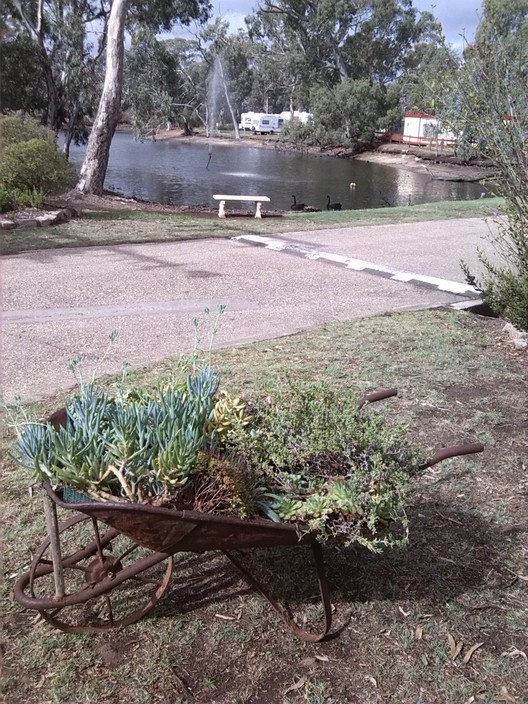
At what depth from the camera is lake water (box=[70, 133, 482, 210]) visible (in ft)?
88.6

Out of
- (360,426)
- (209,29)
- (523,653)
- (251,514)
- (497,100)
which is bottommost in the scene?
(523,653)

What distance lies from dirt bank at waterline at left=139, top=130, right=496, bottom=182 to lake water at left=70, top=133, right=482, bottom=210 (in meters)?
1.53

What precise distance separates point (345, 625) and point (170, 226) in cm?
1126

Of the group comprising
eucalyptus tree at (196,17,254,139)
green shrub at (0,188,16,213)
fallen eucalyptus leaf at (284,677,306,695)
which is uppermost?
eucalyptus tree at (196,17,254,139)

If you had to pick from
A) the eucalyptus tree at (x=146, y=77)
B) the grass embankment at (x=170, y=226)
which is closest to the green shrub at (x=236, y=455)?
the grass embankment at (x=170, y=226)

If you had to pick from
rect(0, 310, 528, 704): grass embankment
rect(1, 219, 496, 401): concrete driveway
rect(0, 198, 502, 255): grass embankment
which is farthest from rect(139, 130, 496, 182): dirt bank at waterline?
rect(0, 310, 528, 704): grass embankment

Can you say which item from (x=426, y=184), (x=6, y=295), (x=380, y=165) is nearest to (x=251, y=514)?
(x=6, y=295)

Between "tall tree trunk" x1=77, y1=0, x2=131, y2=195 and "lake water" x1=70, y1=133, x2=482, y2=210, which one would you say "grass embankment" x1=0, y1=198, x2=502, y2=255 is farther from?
"lake water" x1=70, y1=133, x2=482, y2=210

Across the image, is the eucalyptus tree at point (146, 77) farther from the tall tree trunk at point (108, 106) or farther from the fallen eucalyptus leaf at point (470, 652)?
the fallen eucalyptus leaf at point (470, 652)

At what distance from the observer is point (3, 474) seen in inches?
153

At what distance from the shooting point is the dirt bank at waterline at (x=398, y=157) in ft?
138

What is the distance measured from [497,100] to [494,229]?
27.4 feet

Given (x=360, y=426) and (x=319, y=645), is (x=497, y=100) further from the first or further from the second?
(x=319, y=645)

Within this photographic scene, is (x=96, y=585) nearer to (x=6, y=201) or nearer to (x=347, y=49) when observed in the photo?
(x=6, y=201)
